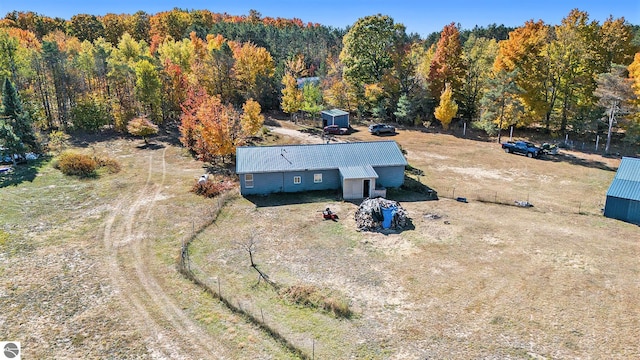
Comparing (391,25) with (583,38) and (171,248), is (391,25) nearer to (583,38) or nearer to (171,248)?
(583,38)

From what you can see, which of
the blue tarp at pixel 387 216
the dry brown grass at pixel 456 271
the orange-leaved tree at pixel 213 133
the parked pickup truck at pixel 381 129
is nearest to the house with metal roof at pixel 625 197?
the dry brown grass at pixel 456 271

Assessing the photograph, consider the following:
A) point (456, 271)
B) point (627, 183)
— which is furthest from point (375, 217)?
point (627, 183)

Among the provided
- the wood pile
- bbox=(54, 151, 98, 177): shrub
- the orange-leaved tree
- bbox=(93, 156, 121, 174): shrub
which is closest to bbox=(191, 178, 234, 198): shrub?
the orange-leaved tree

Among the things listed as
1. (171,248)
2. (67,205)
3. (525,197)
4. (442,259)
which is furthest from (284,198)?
(525,197)

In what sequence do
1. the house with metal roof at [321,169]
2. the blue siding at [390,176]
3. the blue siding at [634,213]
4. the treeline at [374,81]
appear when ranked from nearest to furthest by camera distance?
the blue siding at [634,213], the house with metal roof at [321,169], the blue siding at [390,176], the treeline at [374,81]

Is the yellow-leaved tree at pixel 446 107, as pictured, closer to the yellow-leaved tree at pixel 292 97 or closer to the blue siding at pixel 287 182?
the yellow-leaved tree at pixel 292 97

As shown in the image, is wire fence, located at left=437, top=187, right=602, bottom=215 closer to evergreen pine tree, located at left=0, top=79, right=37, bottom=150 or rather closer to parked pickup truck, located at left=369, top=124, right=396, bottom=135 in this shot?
parked pickup truck, located at left=369, top=124, right=396, bottom=135
